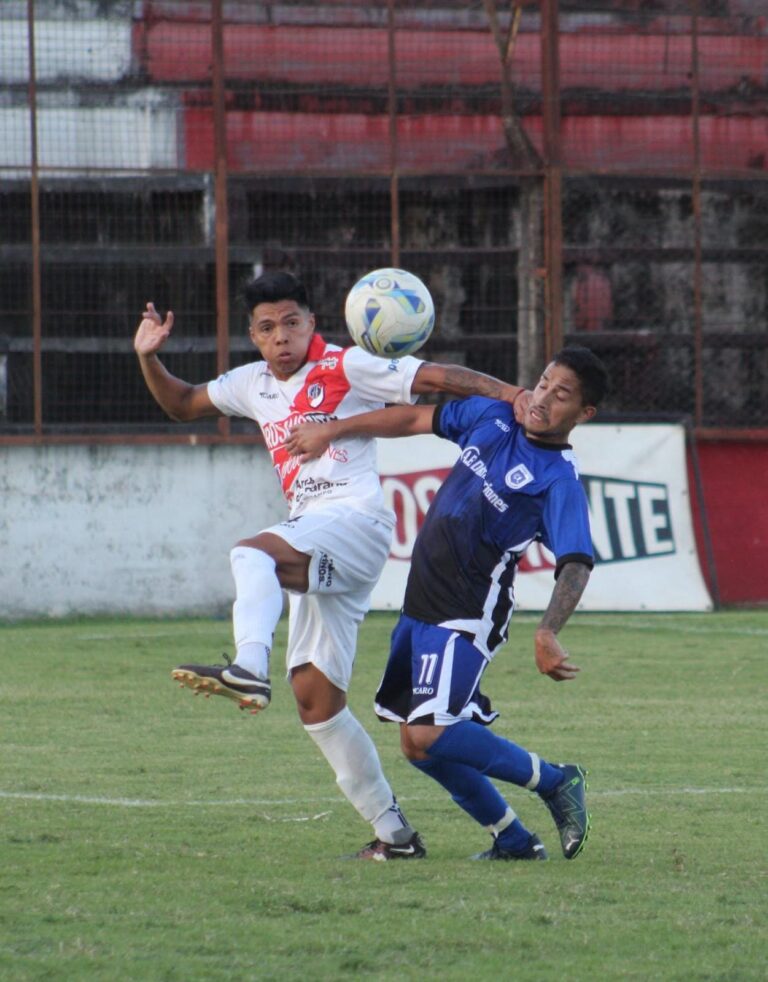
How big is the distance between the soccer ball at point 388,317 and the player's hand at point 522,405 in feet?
1.92

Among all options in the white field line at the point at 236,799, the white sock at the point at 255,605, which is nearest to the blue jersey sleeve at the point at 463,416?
the white sock at the point at 255,605

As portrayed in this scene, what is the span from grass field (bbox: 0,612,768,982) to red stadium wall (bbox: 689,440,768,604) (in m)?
6.19

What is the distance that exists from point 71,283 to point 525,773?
13244 millimetres

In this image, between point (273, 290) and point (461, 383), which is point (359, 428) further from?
point (273, 290)

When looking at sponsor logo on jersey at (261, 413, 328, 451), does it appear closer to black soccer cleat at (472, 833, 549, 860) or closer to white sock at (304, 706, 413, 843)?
white sock at (304, 706, 413, 843)

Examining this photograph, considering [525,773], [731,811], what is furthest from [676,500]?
[525,773]

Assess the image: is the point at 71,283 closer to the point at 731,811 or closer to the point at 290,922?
the point at 731,811

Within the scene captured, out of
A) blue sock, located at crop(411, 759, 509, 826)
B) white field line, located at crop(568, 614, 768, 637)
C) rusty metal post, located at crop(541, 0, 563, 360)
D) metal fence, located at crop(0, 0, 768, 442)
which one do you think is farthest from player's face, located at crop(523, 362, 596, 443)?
rusty metal post, located at crop(541, 0, 563, 360)

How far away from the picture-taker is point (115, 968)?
4.65m

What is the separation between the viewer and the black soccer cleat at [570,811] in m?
6.44

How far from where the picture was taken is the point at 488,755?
6352 millimetres

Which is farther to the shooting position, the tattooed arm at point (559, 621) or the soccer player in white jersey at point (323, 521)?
the soccer player in white jersey at point (323, 521)

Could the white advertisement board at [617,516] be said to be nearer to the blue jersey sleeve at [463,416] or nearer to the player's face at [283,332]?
the player's face at [283,332]

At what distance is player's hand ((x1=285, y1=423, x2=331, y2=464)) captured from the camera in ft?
21.8
